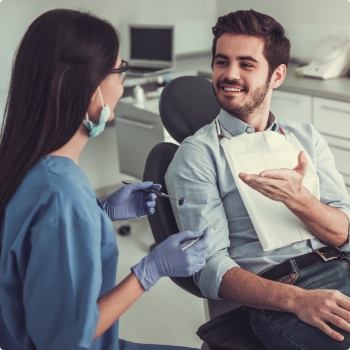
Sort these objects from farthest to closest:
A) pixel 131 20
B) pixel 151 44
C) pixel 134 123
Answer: pixel 131 20 → pixel 151 44 → pixel 134 123

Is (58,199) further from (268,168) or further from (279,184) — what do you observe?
(268,168)

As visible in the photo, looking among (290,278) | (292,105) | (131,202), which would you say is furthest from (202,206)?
(292,105)

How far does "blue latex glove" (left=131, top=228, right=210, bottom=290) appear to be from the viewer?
43.2 inches

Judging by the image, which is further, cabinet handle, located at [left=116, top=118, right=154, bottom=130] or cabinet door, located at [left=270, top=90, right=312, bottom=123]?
cabinet handle, located at [left=116, top=118, right=154, bottom=130]

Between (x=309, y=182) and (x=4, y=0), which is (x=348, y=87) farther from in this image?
(x=4, y=0)

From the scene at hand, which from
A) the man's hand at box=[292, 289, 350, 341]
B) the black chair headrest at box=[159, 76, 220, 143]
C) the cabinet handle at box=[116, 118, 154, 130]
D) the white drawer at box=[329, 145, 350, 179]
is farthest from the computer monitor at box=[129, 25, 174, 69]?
the man's hand at box=[292, 289, 350, 341]

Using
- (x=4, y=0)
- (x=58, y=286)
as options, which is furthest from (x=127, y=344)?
(x=4, y=0)

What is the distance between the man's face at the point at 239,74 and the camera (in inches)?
63.6

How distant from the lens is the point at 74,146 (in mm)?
1109

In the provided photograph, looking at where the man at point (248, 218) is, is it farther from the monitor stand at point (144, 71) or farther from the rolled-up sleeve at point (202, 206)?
the monitor stand at point (144, 71)

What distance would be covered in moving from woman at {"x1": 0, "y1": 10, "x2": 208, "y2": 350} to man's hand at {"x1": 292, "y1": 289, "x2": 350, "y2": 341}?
15.5 inches

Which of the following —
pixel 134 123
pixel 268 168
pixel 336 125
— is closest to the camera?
pixel 268 168

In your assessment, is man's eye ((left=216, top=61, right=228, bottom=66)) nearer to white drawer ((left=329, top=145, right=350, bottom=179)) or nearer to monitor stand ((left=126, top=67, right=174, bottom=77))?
white drawer ((left=329, top=145, right=350, bottom=179))

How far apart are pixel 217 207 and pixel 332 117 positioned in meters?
1.42
